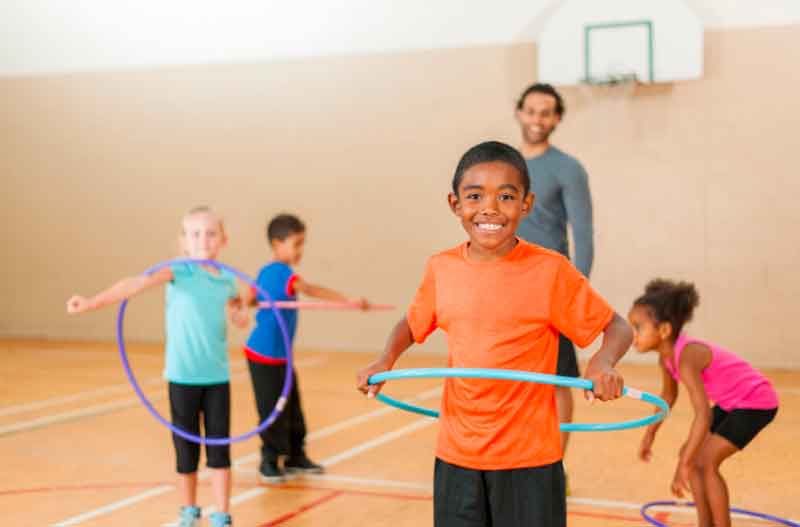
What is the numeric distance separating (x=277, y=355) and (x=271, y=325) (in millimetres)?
177

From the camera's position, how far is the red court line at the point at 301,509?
16.4ft

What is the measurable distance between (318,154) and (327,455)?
648 centimetres

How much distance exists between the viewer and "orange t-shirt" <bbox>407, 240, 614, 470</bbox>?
2898 mm

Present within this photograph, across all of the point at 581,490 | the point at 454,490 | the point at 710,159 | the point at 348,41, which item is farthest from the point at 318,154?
the point at 454,490

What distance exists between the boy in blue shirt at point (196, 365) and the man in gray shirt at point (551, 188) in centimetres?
156

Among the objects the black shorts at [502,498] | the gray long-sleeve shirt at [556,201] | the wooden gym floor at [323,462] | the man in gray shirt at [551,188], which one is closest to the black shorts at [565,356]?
the man in gray shirt at [551,188]

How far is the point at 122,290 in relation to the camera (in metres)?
4.65

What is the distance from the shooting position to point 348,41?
1238cm

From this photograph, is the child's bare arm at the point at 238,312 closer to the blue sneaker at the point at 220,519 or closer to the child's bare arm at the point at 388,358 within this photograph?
the blue sneaker at the point at 220,519

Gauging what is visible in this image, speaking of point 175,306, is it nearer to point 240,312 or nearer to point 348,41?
point 240,312

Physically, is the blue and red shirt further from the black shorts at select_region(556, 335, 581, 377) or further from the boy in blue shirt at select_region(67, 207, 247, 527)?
the black shorts at select_region(556, 335, 581, 377)

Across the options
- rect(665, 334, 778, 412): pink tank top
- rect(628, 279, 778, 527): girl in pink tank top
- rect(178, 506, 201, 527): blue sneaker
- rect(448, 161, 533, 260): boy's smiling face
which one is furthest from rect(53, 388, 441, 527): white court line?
rect(448, 161, 533, 260): boy's smiling face

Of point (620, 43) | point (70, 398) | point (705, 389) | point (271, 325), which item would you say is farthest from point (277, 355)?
point (620, 43)

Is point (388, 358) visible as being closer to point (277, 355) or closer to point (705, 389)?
point (705, 389)
